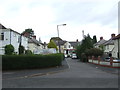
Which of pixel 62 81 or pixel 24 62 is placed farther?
pixel 24 62

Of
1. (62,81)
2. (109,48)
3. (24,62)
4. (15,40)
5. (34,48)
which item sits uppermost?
(15,40)

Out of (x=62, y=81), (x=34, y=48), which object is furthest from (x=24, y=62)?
(x=34, y=48)

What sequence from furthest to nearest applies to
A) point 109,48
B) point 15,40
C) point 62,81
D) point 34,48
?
point 34,48 → point 109,48 → point 15,40 → point 62,81

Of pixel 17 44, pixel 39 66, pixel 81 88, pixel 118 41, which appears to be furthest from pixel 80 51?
pixel 81 88

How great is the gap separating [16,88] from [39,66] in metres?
10.1

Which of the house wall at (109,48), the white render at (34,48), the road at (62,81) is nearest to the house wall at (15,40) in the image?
the white render at (34,48)

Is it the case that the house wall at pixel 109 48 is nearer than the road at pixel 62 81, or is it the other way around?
the road at pixel 62 81

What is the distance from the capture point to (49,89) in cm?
794

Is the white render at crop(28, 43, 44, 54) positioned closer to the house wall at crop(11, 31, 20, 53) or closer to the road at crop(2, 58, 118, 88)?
the house wall at crop(11, 31, 20, 53)

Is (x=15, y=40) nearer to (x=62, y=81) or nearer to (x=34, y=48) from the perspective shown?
(x=34, y=48)

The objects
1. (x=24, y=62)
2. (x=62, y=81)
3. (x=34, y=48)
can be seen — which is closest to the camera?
(x=62, y=81)

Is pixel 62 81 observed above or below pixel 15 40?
below

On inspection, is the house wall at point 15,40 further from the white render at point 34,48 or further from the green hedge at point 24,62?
the green hedge at point 24,62

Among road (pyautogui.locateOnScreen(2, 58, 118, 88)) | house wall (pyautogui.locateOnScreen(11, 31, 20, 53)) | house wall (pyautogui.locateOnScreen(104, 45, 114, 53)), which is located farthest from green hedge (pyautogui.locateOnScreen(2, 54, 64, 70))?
house wall (pyautogui.locateOnScreen(104, 45, 114, 53))
